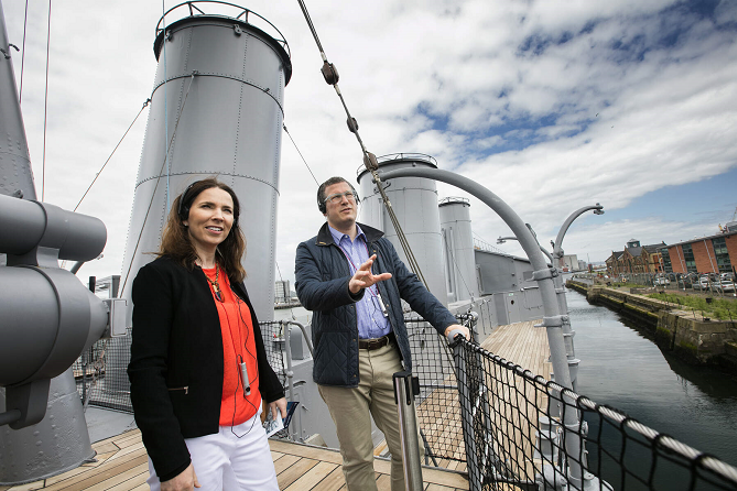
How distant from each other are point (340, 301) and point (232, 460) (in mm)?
741

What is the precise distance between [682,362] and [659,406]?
15.7 feet

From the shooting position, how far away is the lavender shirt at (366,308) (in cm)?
189

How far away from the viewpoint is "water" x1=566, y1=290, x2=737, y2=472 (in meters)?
10.0

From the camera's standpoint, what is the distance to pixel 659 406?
11.8 meters

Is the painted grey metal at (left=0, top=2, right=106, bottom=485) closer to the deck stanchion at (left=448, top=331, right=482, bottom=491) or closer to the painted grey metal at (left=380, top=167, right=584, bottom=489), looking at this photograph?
the deck stanchion at (left=448, top=331, right=482, bottom=491)

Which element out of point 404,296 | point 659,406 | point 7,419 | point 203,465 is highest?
point 404,296

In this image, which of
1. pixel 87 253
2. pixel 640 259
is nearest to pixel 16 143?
pixel 87 253

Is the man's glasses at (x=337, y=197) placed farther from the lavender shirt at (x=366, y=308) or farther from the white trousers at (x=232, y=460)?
the white trousers at (x=232, y=460)

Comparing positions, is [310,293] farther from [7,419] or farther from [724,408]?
A: [724,408]

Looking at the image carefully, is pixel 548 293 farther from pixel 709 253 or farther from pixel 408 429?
pixel 709 253

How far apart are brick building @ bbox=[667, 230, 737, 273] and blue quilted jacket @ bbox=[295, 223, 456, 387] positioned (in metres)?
47.2

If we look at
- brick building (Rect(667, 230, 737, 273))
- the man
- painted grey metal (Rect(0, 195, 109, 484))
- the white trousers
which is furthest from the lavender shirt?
brick building (Rect(667, 230, 737, 273))

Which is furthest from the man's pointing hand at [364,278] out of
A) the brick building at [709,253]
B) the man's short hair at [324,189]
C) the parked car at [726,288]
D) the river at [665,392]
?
the brick building at [709,253]

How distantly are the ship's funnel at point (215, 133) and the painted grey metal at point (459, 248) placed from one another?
55.9 ft
